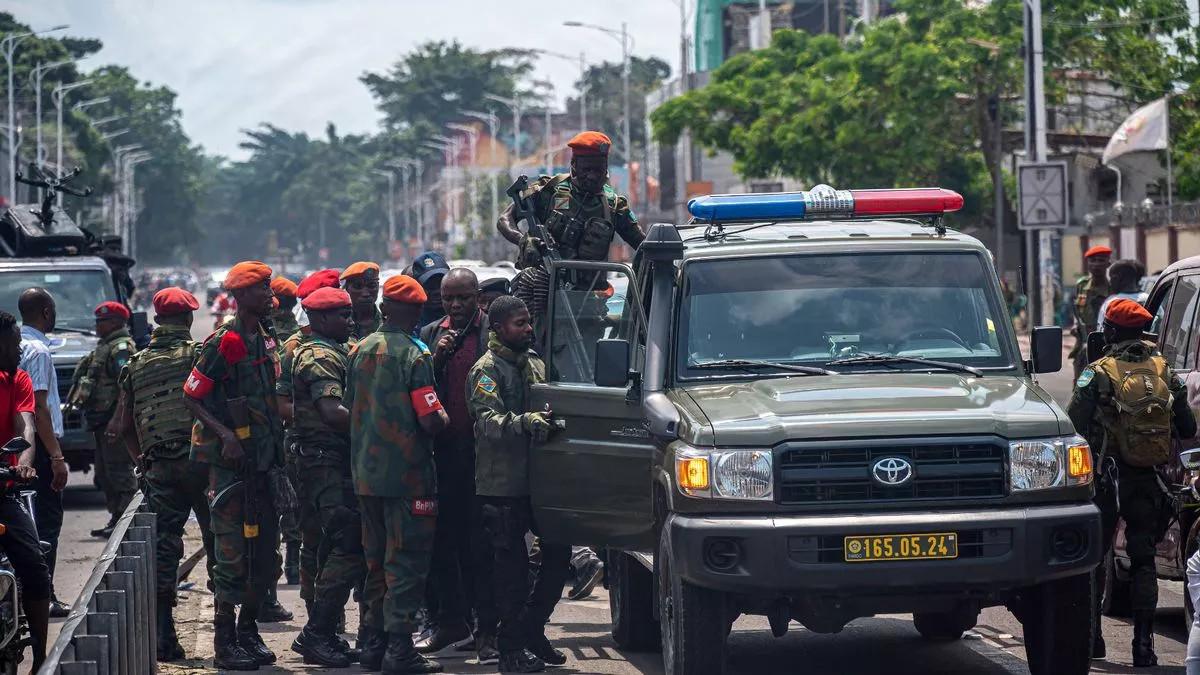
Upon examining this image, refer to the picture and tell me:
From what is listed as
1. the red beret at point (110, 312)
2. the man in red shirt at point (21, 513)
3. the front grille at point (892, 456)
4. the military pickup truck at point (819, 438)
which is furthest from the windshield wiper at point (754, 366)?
the red beret at point (110, 312)

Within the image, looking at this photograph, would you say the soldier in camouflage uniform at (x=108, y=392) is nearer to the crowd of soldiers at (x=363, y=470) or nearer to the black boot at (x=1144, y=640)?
the crowd of soldiers at (x=363, y=470)

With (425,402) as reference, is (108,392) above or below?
below

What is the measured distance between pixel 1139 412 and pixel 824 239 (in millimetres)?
1670

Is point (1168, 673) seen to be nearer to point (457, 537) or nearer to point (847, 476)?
point (847, 476)

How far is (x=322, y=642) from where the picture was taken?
30.7ft

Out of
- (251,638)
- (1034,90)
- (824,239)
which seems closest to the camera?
(824,239)

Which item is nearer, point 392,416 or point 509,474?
point 392,416

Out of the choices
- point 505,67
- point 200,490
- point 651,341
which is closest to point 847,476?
point 651,341

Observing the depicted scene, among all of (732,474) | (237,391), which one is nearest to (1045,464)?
(732,474)

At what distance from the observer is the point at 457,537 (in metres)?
9.72

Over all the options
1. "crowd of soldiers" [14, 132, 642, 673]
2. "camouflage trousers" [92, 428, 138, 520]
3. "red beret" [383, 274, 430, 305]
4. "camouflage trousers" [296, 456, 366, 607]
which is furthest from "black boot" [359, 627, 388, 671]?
"camouflage trousers" [92, 428, 138, 520]

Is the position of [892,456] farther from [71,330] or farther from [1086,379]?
[71,330]

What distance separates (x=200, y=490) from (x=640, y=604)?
2300 mm

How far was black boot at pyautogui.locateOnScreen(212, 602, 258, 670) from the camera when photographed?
9.31 metres
